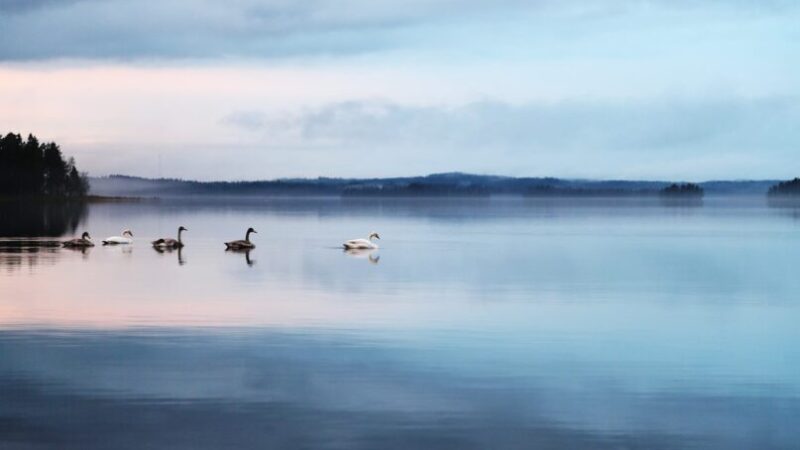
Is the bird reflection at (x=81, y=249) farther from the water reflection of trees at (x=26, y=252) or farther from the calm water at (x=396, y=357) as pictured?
the calm water at (x=396, y=357)

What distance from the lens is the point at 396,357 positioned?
1881cm

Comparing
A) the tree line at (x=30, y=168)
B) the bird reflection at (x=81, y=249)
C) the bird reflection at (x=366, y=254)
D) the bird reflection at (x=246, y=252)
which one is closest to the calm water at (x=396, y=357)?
the bird reflection at (x=246, y=252)

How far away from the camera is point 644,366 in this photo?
721 inches

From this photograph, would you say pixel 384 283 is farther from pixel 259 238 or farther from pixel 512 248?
pixel 259 238

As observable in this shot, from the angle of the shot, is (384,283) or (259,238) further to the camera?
(259,238)

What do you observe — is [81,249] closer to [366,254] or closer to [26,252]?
[26,252]

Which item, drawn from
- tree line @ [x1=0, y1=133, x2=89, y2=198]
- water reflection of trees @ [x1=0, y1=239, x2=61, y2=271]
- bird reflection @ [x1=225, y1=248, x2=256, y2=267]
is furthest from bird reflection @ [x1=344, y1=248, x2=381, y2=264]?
tree line @ [x1=0, y1=133, x2=89, y2=198]

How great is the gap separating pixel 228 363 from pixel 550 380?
17.1ft

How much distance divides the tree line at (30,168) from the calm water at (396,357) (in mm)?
114943

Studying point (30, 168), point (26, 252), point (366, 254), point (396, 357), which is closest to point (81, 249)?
point (26, 252)

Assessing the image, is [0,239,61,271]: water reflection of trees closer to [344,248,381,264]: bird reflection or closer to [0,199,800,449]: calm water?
[0,199,800,449]: calm water

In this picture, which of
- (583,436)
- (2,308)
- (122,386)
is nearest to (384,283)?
(2,308)

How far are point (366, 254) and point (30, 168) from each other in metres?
112

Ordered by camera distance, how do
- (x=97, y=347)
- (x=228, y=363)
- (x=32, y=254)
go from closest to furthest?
(x=228, y=363) → (x=97, y=347) → (x=32, y=254)
